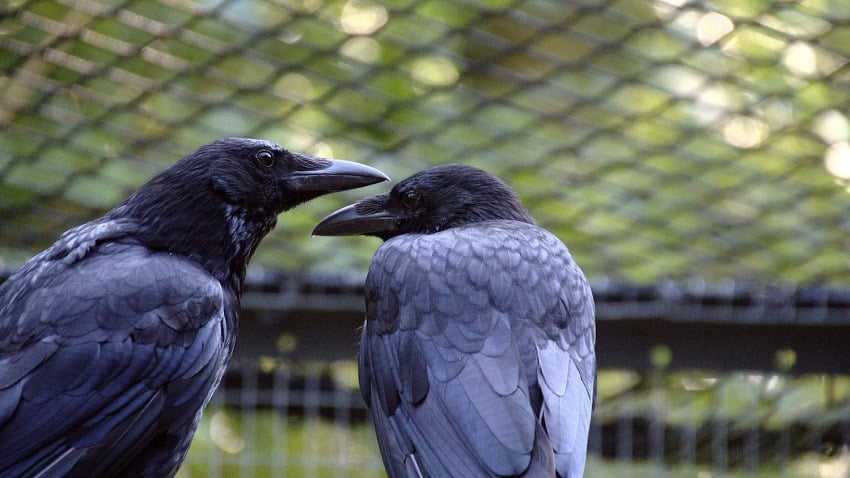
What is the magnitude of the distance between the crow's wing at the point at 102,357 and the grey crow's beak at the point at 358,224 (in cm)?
56

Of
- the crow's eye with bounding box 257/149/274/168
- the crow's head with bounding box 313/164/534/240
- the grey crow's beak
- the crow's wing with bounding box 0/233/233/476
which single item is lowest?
the crow's wing with bounding box 0/233/233/476

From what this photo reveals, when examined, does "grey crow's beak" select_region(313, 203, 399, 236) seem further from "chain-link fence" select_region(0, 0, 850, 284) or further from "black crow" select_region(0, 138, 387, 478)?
"chain-link fence" select_region(0, 0, 850, 284)

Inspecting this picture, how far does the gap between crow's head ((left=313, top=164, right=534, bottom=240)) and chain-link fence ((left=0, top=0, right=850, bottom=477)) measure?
80 cm

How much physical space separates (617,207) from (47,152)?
2333mm

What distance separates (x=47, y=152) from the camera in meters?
5.04

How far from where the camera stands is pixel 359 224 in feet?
12.9

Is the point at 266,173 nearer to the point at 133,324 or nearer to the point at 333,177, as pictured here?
the point at 333,177

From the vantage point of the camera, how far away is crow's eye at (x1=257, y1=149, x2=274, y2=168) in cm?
378

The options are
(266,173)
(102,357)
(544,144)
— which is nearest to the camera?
(102,357)

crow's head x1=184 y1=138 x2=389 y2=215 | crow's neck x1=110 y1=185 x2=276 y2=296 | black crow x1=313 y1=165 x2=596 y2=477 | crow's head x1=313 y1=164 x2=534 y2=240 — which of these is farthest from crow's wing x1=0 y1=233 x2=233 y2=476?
crow's head x1=313 y1=164 x2=534 y2=240

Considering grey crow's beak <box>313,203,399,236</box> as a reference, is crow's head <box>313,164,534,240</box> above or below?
above

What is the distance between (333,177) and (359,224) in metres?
0.17

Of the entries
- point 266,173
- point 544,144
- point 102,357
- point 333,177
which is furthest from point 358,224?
point 544,144

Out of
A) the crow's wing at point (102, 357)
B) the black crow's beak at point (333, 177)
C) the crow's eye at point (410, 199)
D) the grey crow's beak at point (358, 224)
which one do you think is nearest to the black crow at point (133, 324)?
the crow's wing at point (102, 357)
